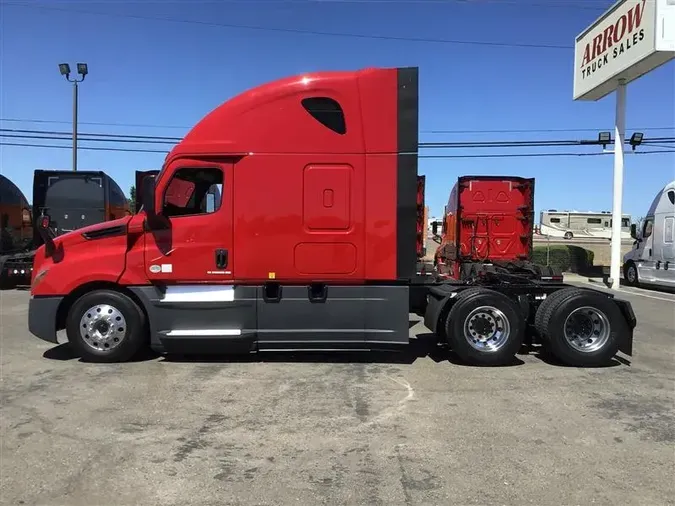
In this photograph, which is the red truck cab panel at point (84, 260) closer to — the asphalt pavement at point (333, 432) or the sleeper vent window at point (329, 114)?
the asphalt pavement at point (333, 432)

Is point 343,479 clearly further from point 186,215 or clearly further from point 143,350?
point 143,350

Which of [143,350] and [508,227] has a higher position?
[508,227]

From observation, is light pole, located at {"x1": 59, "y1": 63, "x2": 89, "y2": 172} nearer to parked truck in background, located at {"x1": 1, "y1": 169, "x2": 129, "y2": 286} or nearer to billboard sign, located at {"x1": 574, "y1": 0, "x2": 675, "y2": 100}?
parked truck in background, located at {"x1": 1, "y1": 169, "x2": 129, "y2": 286}

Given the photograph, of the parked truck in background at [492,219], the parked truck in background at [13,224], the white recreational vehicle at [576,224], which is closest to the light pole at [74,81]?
the parked truck in background at [13,224]

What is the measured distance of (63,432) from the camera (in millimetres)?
4504

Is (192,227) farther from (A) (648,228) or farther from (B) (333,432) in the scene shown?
(A) (648,228)

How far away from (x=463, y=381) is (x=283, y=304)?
2324mm

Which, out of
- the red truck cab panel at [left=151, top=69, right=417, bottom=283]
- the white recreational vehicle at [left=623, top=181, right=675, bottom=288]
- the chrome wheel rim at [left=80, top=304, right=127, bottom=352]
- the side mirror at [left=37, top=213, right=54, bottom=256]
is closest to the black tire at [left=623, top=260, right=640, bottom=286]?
the white recreational vehicle at [left=623, top=181, right=675, bottom=288]

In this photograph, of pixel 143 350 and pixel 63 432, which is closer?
pixel 63 432

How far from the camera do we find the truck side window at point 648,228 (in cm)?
1891

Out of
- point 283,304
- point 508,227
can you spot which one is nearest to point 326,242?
point 283,304


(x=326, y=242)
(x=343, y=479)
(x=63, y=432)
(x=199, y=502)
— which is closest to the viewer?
(x=199, y=502)

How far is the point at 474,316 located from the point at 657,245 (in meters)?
15.0

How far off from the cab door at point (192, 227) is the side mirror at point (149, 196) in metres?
0.07
